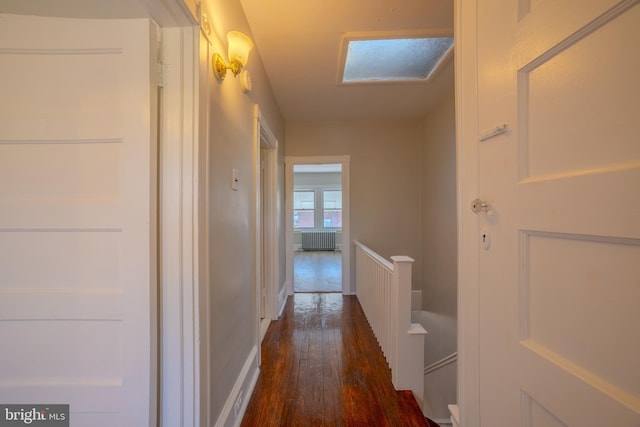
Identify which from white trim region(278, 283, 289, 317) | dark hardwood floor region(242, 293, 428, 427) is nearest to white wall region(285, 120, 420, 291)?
white trim region(278, 283, 289, 317)

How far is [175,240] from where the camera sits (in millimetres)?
954

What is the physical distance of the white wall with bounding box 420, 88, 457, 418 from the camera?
9.04 feet

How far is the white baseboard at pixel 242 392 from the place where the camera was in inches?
49.0

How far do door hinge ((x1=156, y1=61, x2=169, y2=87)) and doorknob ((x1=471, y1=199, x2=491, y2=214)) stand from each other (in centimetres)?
118

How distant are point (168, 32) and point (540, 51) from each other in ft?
3.93

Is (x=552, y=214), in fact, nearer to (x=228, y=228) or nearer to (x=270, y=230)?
(x=228, y=228)

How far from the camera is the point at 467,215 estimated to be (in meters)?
0.85

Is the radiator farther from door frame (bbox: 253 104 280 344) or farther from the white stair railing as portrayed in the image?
the white stair railing

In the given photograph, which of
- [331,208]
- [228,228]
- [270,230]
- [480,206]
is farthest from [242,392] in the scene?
[331,208]

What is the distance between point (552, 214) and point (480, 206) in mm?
211

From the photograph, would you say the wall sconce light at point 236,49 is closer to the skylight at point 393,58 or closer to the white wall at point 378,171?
the skylight at point 393,58

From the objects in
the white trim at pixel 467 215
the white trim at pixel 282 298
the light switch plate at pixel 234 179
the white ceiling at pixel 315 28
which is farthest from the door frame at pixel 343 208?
the white trim at pixel 467 215

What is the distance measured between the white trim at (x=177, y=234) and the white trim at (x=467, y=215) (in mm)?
987

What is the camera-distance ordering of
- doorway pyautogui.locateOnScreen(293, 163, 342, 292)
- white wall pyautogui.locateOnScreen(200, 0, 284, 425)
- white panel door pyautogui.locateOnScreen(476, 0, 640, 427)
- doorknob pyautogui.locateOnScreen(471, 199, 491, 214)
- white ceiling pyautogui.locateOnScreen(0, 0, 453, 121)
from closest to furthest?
1. white panel door pyautogui.locateOnScreen(476, 0, 640, 427)
2. doorknob pyautogui.locateOnScreen(471, 199, 491, 214)
3. white ceiling pyautogui.locateOnScreen(0, 0, 453, 121)
4. white wall pyautogui.locateOnScreen(200, 0, 284, 425)
5. doorway pyautogui.locateOnScreen(293, 163, 342, 292)
